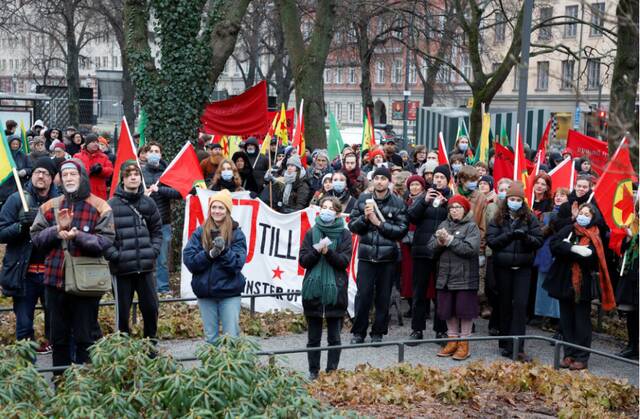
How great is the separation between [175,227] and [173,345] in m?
4.66

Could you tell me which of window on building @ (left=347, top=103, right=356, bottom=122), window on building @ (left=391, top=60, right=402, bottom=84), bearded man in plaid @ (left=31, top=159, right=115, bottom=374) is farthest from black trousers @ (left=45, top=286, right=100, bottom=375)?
window on building @ (left=347, top=103, right=356, bottom=122)

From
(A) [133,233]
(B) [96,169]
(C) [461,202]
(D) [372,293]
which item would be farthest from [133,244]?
(B) [96,169]

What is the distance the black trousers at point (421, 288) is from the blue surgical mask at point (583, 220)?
1.67 meters

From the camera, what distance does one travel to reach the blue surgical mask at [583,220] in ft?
33.3

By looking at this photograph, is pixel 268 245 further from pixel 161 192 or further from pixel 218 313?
pixel 218 313

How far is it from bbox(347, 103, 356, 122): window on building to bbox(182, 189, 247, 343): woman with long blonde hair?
78874 millimetres

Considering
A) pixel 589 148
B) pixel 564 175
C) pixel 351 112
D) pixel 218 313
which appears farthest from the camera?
pixel 351 112

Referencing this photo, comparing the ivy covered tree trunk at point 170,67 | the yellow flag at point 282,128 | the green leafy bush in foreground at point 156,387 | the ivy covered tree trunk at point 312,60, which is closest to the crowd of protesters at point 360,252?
the ivy covered tree trunk at point 170,67

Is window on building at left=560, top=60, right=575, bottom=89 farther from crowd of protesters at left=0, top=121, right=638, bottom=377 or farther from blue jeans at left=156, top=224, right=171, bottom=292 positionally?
blue jeans at left=156, top=224, right=171, bottom=292

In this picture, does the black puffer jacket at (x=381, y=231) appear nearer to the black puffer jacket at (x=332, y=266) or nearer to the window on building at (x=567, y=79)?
the black puffer jacket at (x=332, y=266)

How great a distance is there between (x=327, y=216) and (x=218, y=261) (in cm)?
112

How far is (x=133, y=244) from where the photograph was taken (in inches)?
353

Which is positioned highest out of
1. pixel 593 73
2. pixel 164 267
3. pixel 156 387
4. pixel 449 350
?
pixel 593 73

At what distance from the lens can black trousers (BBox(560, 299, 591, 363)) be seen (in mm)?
10339
